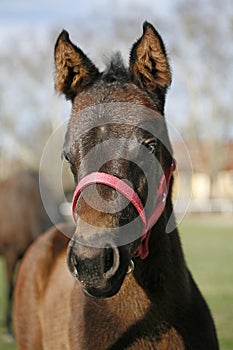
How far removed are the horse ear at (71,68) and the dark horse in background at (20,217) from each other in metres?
5.96

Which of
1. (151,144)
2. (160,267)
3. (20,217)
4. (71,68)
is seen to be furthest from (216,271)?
(151,144)

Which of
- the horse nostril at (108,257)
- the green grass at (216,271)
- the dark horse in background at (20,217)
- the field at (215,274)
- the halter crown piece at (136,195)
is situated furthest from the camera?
the dark horse in background at (20,217)

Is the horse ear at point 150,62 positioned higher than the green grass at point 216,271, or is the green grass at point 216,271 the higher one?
the horse ear at point 150,62

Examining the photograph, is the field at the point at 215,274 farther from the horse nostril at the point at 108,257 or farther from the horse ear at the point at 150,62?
the horse nostril at the point at 108,257

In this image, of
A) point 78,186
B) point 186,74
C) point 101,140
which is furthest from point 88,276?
point 186,74

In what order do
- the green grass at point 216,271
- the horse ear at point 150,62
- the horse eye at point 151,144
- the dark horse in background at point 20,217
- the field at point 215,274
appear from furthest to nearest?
the dark horse in background at point 20,217
the green grass at point 216,271
the field at point 215,274
the horse ear at point 150,62
the horse eye at point 151,144

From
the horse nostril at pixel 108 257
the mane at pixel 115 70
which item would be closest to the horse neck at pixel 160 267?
the horse nostril at pixel 108 257

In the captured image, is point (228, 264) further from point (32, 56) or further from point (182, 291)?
point (32, 56)

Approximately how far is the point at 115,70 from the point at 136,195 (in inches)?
32.2

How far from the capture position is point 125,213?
275 centimetres

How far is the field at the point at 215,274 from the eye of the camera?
7.62 meters

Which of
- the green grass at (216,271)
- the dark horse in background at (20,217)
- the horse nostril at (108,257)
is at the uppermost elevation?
the horse nostril at (108,257)

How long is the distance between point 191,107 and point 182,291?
37.0 m

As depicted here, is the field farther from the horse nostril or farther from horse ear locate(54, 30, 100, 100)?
the horse nostril
